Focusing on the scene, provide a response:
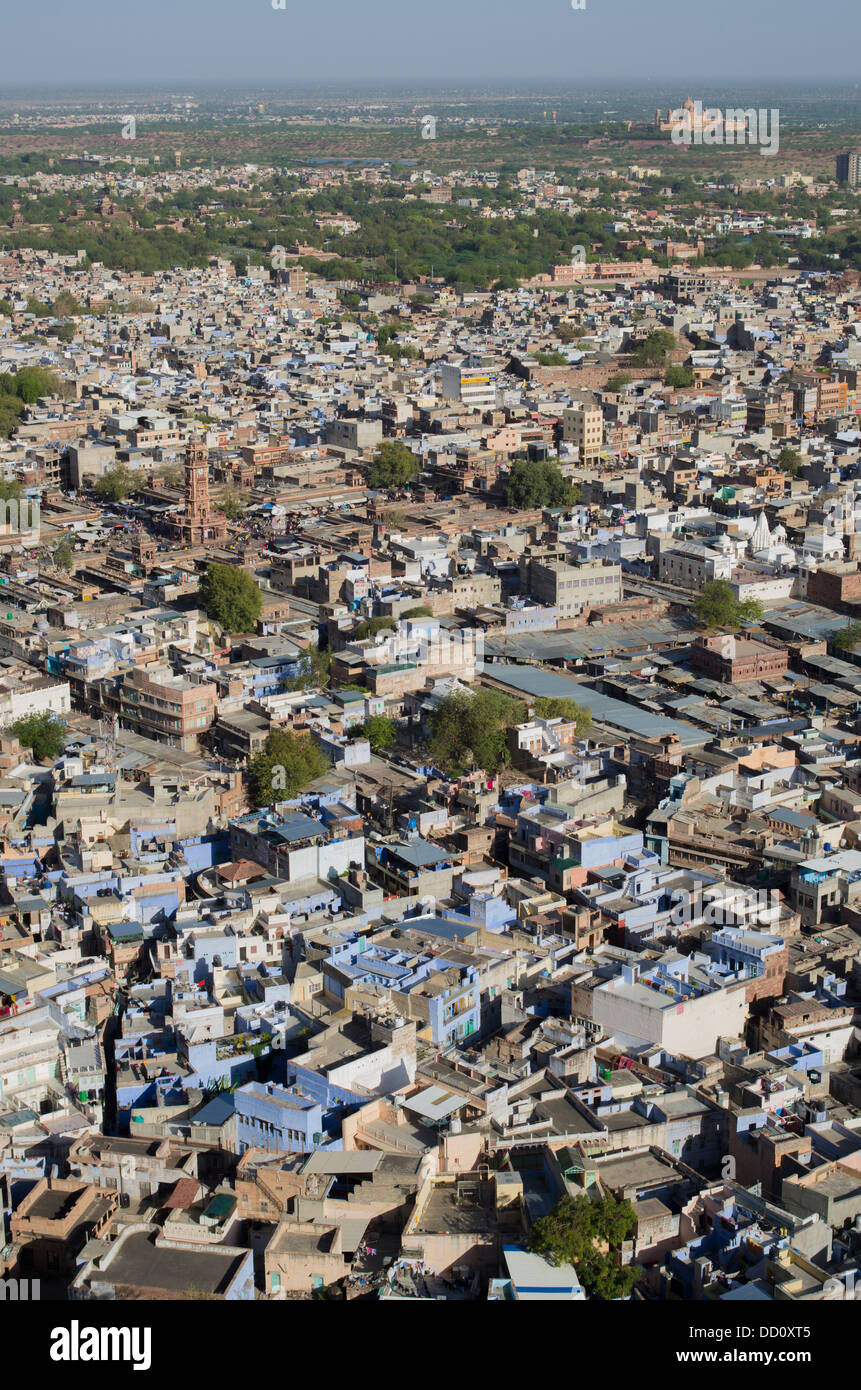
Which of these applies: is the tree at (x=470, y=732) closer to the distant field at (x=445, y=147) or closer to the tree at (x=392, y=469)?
the tree at (x=392, y=469)

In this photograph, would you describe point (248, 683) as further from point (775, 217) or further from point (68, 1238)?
point (775, 217)

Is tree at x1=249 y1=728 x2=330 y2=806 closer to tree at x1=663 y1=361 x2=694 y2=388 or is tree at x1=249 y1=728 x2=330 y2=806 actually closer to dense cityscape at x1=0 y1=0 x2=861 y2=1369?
dense cityscape at x1=0 y1=0 x2=861 y2=1369

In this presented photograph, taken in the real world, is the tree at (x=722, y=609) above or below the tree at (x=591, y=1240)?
above

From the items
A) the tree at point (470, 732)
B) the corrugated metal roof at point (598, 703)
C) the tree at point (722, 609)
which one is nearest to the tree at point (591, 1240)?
the tree at point (470, 732)

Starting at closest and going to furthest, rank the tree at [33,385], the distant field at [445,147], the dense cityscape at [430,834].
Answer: the dense cityscape at [430,834]
the tree at [33,385]
the distant field at [445,147]

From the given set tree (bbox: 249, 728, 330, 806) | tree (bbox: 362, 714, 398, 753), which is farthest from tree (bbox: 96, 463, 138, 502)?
tree (bbox: 249, 728, 330, 806)

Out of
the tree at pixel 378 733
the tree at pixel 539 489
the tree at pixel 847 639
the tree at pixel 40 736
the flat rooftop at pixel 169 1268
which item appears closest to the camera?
the flat rooftop at pixel 169 1268

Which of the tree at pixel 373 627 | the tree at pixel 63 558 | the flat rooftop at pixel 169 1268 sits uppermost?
the tree at pixel 373 627
